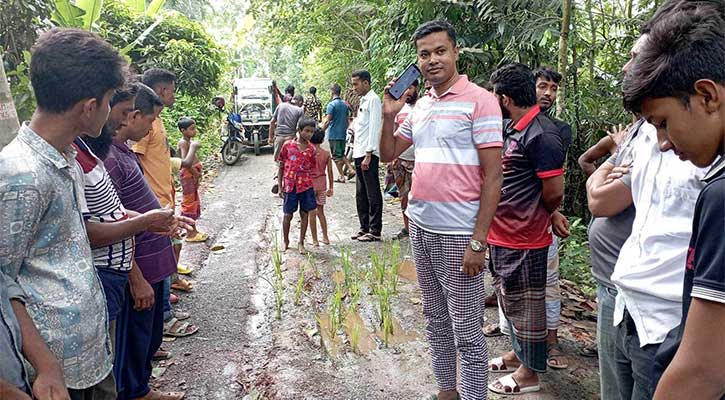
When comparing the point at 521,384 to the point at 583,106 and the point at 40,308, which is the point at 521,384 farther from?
the point at 583,106

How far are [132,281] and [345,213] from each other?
4.93m

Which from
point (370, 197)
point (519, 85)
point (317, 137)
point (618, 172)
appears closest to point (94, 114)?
point (618, 172)

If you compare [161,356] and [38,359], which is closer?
[38,359]

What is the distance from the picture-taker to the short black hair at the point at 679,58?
1.02m

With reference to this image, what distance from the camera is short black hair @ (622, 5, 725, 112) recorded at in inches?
40.3

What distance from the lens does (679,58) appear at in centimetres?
105

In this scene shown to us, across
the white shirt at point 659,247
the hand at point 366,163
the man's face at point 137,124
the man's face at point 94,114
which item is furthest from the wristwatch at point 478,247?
the hand at point 366,163

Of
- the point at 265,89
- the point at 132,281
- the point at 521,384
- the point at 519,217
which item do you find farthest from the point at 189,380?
the point at 265,89

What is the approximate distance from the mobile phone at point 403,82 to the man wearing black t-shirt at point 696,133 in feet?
5.09

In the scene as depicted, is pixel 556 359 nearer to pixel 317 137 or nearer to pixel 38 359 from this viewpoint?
pixel 38 359

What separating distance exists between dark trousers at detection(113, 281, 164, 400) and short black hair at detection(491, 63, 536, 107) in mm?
2298

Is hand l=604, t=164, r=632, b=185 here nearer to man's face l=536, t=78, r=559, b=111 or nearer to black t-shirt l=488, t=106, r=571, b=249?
black t-shirt l=488, t=106, r=571, b=249

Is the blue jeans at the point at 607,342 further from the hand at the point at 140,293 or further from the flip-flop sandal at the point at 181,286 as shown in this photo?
the flip-flop sandal at the point at 181,286

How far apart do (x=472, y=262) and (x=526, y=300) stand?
2.36ft
